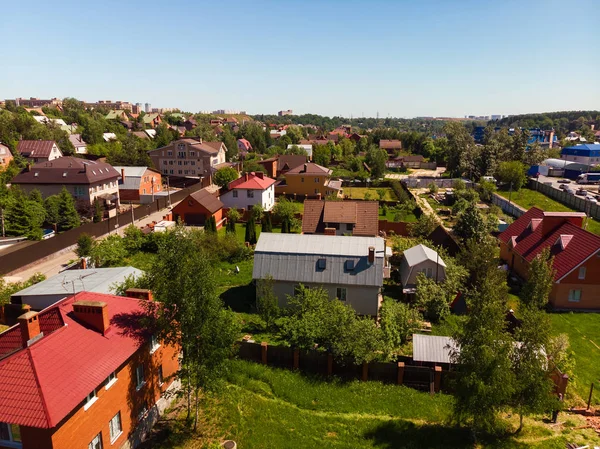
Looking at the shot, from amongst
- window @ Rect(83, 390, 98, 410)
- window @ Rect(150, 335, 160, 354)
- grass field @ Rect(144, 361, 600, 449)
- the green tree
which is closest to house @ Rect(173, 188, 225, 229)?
the green tree

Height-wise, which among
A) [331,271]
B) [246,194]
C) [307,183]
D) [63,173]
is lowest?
[331,271]

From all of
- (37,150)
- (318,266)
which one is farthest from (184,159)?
(318,266)

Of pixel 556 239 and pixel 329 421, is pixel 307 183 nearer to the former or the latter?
pixel 556 239

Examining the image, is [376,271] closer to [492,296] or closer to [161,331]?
[492,296]

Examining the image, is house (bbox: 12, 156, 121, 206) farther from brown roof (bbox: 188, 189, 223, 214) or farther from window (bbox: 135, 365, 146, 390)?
window (bbox: 135, 365, 146, 390)

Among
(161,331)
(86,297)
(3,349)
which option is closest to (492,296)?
(161,331)

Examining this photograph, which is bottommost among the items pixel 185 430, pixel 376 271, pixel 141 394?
pixel 185 430

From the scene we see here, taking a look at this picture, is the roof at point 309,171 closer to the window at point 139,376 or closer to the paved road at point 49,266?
the paved road at point 49,266

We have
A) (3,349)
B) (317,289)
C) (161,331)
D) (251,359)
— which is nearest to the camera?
(3,349)
